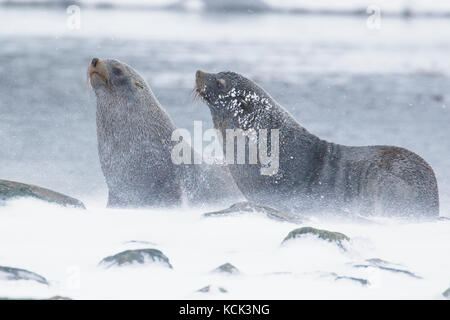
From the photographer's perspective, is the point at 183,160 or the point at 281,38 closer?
the point at 183,160

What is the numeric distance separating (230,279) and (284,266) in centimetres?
54

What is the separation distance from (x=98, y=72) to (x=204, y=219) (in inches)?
112

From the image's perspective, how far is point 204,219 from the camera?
6871 millimetres

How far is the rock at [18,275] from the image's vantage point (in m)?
4.78

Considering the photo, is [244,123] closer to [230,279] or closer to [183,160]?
[183,160]

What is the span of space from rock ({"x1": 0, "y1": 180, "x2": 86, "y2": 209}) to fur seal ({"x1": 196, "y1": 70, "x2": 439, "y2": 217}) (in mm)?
2409

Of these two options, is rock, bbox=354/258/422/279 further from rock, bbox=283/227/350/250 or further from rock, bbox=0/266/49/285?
rock, bbox=0/266/49/285

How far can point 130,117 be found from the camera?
909cm

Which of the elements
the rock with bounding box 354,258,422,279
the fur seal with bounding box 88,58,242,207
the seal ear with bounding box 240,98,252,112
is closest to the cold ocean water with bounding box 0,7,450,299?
the rock with bounding box 354,258,422,279

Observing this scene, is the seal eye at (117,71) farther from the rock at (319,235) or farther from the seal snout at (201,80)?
the rock at (319,235)

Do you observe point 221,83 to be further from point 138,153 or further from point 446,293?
point 446,293

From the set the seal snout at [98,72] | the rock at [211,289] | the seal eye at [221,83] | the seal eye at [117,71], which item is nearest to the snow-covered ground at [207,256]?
the rock at [211,289]

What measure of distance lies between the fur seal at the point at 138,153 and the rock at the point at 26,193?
1.88 m

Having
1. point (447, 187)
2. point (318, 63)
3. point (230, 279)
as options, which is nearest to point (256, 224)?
point (230, 279)
